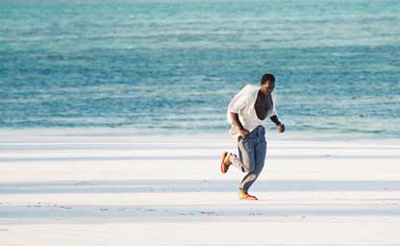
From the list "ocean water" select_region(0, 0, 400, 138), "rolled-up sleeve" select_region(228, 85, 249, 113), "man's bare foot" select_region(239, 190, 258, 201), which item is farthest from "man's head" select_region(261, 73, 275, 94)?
"ocean water" select_region(0, 0, 400, 138)

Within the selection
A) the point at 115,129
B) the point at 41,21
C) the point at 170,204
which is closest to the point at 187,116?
the point at 115,129

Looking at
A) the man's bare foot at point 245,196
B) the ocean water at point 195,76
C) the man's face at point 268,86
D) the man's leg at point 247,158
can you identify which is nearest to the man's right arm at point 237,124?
the man's leg at point 247,158

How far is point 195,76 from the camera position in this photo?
5275 cm

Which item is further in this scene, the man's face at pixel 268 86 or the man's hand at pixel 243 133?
the man's hand at pixel 243 133

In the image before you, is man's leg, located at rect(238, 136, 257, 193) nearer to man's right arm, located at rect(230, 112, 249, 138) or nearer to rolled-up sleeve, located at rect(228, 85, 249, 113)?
man's right arm, located at rect(230, 112, 249, 138)

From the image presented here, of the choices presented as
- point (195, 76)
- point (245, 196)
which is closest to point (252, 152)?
point (245, 196)

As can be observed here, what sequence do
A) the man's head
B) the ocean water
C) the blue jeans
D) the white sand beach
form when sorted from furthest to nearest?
the ocean water, the blue jeans, the man's head, the white sand beach

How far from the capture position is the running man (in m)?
14.1

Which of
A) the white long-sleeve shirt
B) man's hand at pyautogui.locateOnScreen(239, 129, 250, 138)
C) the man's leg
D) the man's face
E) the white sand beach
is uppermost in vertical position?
the man's face

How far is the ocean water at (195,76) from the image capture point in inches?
1276

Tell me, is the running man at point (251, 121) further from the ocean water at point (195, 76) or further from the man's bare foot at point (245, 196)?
the ocean water at point (195, 76)

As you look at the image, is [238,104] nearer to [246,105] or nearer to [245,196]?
[246,105]

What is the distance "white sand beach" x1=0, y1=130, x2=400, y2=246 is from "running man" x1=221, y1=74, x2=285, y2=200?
0.35 meters

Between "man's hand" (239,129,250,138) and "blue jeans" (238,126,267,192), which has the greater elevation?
"man's hand" (239,129,250,138)
